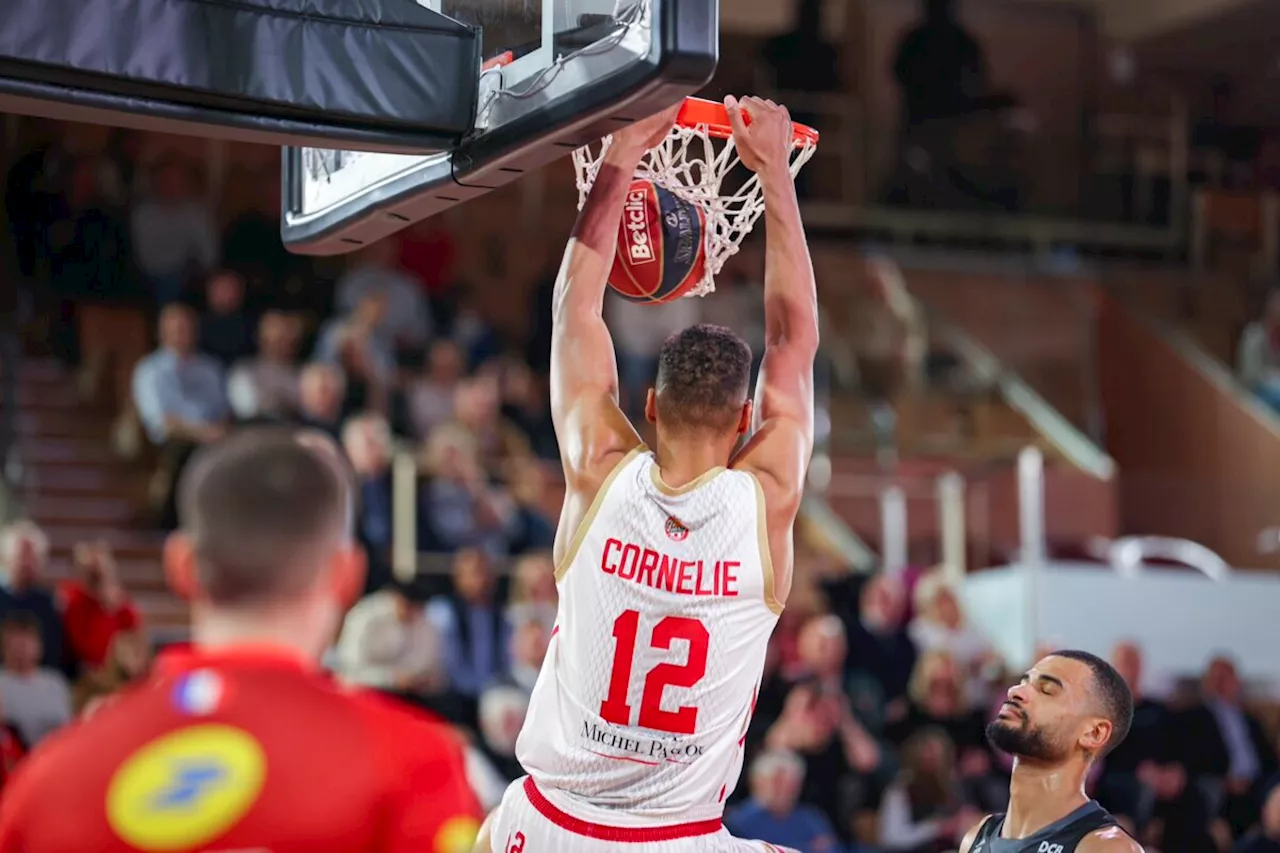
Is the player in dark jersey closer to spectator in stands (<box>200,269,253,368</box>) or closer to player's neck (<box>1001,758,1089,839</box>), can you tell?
player's neck (<box>1001,758,1089,839</box>)

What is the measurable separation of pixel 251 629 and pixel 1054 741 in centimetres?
287

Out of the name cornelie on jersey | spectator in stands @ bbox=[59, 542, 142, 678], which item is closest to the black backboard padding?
the name cornelie on jersey

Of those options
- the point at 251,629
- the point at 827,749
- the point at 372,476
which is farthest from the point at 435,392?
the point at 251,629

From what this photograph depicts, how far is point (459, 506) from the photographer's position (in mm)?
10531

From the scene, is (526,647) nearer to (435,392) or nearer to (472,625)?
(472,625)

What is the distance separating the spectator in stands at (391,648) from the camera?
9.05m

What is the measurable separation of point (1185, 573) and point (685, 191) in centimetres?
860

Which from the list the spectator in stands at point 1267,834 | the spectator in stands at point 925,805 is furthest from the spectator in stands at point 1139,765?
the spectator in stands at point 925,805

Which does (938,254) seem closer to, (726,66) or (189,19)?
(726,66)

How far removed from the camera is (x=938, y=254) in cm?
1544

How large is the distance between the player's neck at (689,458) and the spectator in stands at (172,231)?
8219 millimetres

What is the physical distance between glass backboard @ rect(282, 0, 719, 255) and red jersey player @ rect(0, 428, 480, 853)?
1592mm

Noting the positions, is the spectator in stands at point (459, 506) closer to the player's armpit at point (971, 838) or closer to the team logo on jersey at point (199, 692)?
the player's armpit at point (971, 838)

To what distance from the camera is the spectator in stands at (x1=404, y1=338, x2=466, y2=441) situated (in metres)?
11.5
